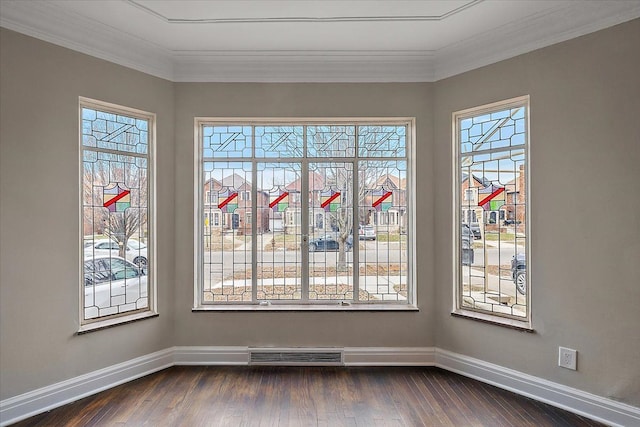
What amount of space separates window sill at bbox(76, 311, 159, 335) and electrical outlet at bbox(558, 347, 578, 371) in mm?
3426

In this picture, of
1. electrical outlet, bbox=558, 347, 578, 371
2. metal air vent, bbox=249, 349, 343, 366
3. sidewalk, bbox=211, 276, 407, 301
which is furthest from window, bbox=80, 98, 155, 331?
electrical outlet, bbox=558, 347, 578, 371

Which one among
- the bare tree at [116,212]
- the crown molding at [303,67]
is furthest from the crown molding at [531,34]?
the bare tree at [116,212]

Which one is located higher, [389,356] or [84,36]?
[84,36]

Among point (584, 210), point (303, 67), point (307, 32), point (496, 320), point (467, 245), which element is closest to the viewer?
point (584, 210)

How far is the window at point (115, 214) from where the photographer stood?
124 inches

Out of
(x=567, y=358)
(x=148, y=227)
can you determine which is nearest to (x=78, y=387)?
(x=148, y=227)

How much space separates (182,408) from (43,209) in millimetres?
1812

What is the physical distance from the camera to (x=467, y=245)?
3.48 m

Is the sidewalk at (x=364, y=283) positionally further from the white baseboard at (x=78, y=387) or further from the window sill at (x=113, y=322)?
the white baseboard at (x=78, y=387)

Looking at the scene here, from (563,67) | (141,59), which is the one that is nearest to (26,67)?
(141,59)

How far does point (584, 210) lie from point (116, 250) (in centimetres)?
379

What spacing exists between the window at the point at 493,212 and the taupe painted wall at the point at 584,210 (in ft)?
0.38

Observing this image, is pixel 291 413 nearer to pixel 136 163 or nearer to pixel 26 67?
pixel 136 163

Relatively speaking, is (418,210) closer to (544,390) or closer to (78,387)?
(544,390)
